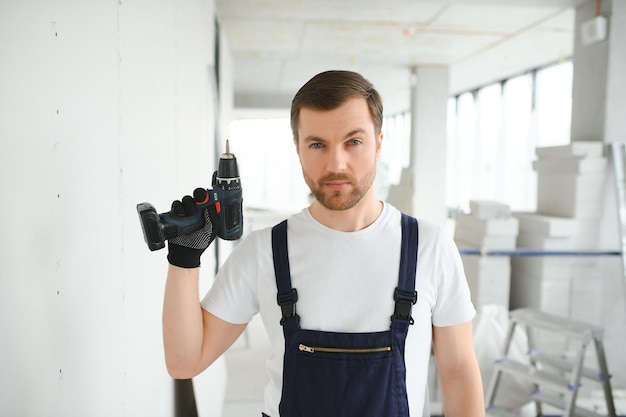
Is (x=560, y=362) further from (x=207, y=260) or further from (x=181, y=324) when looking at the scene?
(x=181, y=324)

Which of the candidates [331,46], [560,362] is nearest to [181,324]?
[560,362]

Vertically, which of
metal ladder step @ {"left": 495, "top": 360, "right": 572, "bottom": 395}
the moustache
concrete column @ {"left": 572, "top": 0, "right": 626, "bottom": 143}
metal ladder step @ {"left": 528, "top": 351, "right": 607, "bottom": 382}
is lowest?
metal ladder step @ {"left": 495, "top": 360, "right": 572, "bottom": 395}

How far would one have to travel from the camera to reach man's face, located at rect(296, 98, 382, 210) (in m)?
1.11

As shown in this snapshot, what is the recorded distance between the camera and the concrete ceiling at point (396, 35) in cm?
479

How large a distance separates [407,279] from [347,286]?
13 centimetres

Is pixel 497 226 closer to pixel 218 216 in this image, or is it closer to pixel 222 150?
pixel 222 150

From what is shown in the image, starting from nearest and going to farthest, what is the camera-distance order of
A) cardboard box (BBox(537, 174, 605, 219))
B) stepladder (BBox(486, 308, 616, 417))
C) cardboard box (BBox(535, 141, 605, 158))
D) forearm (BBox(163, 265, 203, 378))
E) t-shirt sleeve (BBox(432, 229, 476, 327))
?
1. forearm (BBox(163, 265, 203, 378))
2. t-shirt sleeve (BBox(432, 229, 476, 327))
3. stepladder (BBox(486, 308, 616, 417))
4. cardboard box (BBox(535, 141, 605, 158))
5. cardboard box (BBox(537, 174, 605, 219))

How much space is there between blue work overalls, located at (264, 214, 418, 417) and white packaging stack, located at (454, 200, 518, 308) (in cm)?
277

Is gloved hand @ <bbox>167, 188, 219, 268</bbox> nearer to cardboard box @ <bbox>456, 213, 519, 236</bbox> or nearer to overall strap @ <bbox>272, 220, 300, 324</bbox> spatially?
overall strap @ <bbox>272, 220, 300, 324</bbox>

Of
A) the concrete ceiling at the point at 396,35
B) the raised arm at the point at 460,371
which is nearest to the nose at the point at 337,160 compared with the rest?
the raised arm at the point at 460,371

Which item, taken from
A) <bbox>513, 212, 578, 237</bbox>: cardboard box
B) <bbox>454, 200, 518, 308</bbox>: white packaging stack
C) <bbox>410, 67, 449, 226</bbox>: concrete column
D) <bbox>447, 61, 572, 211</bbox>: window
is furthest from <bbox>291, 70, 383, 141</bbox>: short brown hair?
<bbox>410, 67, 449, 226</bbox>: concrete column

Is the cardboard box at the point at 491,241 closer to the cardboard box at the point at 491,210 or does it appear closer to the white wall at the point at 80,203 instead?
the cardboard box at the point at 491,210

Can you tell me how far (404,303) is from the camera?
43.5 inches

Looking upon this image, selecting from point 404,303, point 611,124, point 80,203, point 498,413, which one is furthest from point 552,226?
point 80,203
